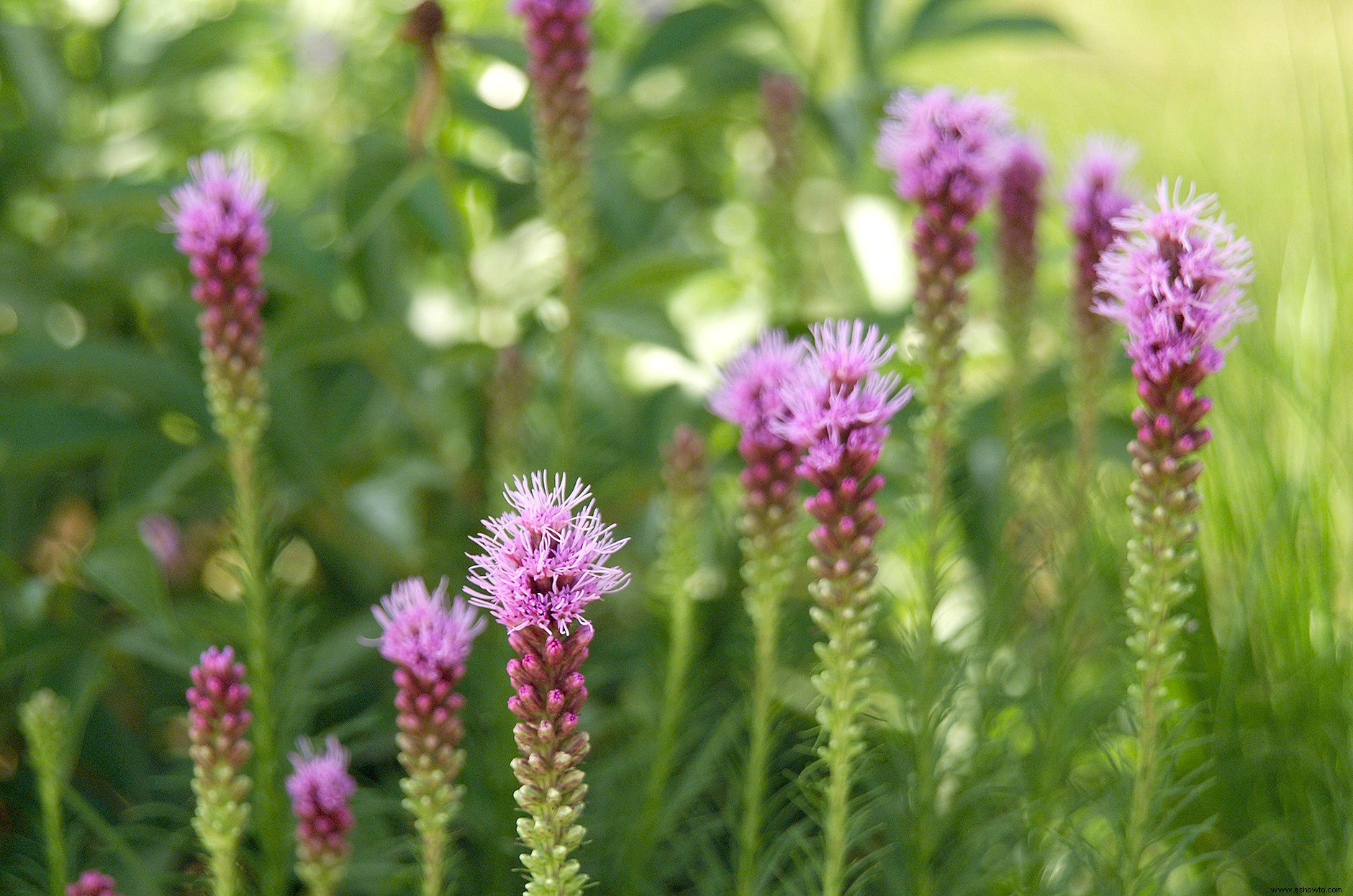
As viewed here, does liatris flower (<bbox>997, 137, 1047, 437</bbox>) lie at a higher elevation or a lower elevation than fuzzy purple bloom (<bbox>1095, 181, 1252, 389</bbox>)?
higher

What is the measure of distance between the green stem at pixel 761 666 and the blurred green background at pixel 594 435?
0.18 feet

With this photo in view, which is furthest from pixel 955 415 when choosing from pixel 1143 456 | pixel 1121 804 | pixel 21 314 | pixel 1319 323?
pixel 21 314

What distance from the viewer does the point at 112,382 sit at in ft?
6.02

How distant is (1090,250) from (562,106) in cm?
70

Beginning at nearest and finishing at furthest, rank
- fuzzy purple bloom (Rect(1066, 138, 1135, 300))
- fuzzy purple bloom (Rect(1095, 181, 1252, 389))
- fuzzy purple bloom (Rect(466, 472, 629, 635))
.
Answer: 1. fuzzy purple bloom (Rect(466, 472, 629, 635))
2. fuzzy purple bloom (Rect(1095, 181, 1252, 389))
3. fuzzy purple bloom (Rect(1066, 138, 1135, 300))

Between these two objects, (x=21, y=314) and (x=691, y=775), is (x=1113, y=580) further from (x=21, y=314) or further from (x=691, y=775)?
(x=21, y=314)

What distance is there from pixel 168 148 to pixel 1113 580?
6.34 feet

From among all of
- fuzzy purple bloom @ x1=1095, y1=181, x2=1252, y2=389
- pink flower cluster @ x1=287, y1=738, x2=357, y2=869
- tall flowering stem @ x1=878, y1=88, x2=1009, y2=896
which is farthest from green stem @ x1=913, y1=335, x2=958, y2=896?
pink flower cluster @ x1=287, y1=738, x2=357, y2=869

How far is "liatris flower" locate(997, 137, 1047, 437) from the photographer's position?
5.22 ft

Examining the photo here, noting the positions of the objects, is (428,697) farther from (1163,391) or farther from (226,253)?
(1163,391)

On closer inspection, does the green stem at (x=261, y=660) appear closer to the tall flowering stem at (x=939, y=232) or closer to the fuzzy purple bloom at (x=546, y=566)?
the fuzzy purple bloom at (x=546, y=566)

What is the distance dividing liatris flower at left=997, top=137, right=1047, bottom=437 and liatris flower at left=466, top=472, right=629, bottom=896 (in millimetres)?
871

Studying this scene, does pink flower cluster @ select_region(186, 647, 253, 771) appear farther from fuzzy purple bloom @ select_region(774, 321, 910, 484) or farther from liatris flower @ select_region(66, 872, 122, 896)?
fuzzy purple bloom @ select_region(774, 321, 910, 484)

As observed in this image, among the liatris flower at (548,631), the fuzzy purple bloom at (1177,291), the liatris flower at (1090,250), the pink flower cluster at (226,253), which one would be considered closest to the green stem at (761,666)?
the liatris flower at (548,631)
